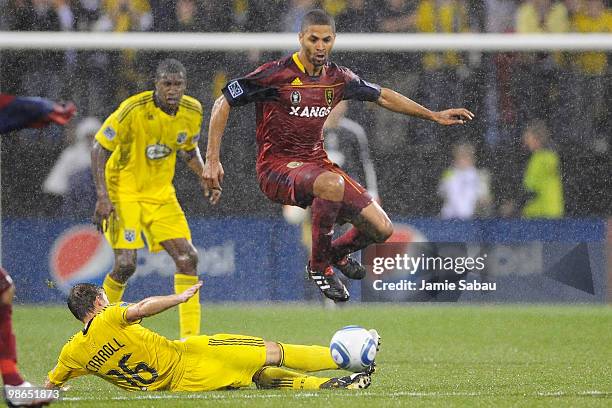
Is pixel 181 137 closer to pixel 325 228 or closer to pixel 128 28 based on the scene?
pixel 128 28

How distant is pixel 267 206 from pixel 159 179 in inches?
119

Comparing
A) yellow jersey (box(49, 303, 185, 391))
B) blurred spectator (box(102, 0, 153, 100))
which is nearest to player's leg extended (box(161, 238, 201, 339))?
yellow jersey (box(49, 303, 185, 391))

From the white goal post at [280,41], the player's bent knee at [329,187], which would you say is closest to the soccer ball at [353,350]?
the player's bent knee at [329,187]

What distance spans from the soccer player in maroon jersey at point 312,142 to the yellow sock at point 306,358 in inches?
14.6

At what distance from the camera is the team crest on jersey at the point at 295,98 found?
8500mm

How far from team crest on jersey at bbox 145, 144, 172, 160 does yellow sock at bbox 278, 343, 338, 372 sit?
9.79 feet

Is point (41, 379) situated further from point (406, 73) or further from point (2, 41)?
point (406, 73)

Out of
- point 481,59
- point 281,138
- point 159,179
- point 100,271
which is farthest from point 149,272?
point 281,138

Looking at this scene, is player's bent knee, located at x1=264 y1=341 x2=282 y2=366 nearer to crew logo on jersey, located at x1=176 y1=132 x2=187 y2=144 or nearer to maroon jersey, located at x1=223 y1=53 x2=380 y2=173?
maroon jersey, located at x1=223 y1=53 x2=380 y2=173

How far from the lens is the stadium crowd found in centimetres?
1293

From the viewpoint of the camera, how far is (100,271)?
13.6 m

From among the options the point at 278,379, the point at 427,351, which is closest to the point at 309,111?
the point at 278,379

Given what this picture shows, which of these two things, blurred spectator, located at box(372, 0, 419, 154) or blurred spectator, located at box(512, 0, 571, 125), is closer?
blurred spectator, located at box(372, 0, 419, 154)

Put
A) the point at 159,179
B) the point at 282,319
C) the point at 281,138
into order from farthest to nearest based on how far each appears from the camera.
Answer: the point at 282,319 → the point at 159,179 → the point at 281,138
